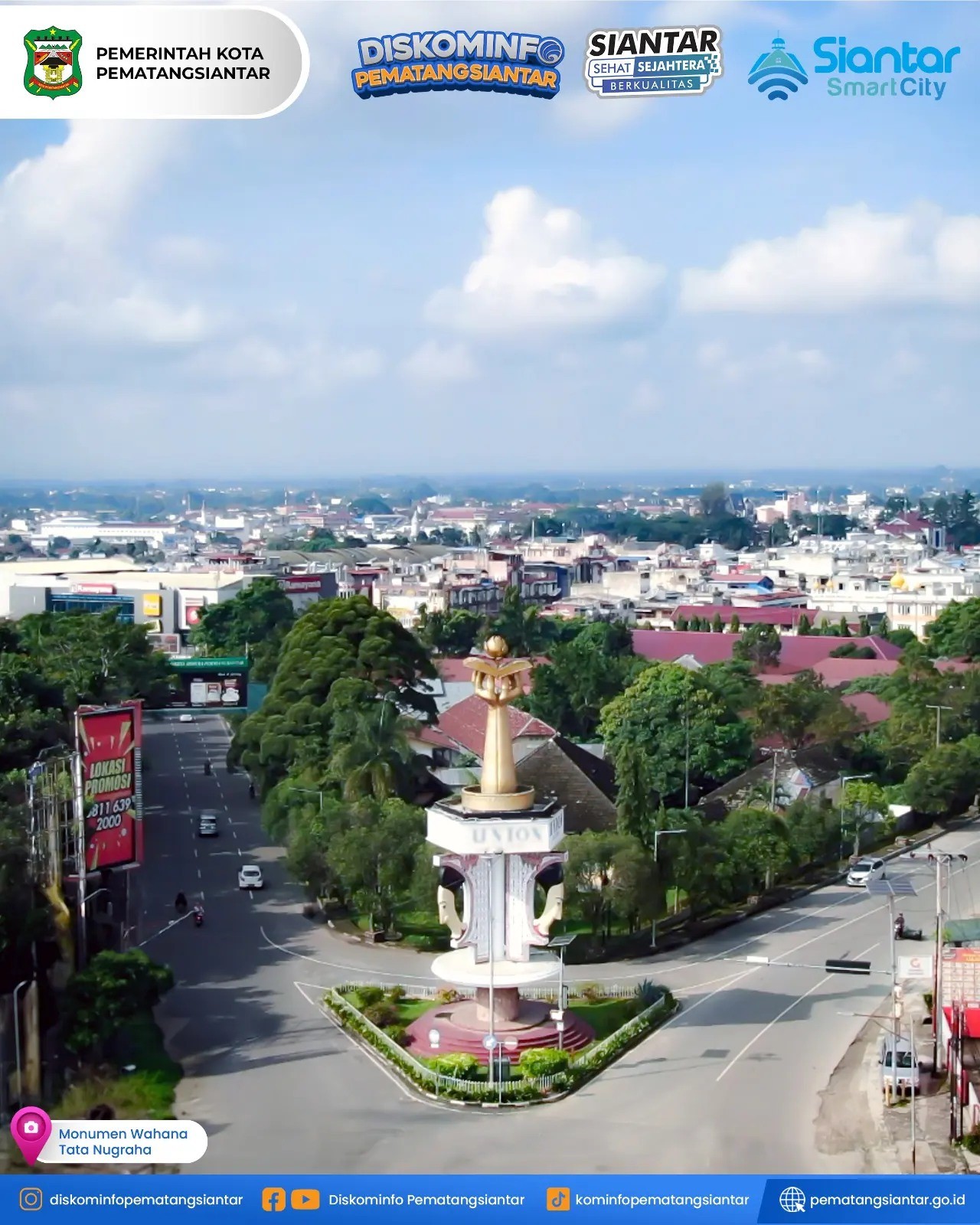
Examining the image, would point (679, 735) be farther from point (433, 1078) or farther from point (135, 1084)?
point (135, 1084)

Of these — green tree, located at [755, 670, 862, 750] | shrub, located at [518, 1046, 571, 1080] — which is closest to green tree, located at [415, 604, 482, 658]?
green tree, located at [755, 670, 862, 750]

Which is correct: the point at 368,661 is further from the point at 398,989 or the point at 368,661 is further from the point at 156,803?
the point at 398,989

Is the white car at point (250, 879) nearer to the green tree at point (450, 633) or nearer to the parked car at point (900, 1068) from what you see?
the parked car at point (900, 1068)

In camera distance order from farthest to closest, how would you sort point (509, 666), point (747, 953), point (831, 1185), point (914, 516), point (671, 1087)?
point (914, 516) < point (747, 953) < point (509, 666) < point (671, 1087) < point (831, 1185)

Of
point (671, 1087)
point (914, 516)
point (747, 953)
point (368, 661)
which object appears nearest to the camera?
point (671, 1087)

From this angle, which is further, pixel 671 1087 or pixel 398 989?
pixel 398 989

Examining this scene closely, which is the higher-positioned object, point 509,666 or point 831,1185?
point 509,666

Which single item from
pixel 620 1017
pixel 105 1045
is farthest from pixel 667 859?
pixel 105 1045
